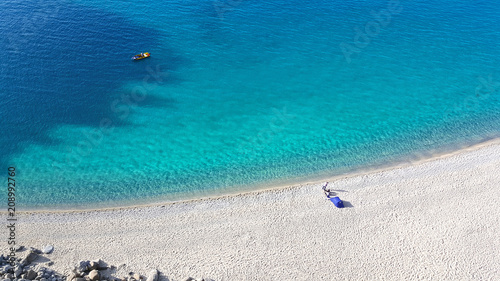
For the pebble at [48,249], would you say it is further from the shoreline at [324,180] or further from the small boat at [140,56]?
the small boat at [140,56]

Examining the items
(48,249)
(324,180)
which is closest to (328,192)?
(324,180)

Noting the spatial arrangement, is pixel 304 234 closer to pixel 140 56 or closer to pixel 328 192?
pixel 328 192

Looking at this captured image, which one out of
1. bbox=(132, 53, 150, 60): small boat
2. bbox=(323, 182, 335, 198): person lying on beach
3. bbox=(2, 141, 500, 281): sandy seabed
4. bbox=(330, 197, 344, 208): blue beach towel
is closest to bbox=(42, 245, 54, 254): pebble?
bbox=(2, 141, 500, 281): sandy seabed

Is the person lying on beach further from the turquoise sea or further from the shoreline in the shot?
the turquoise sea

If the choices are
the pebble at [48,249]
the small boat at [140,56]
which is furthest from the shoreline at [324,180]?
the small boat at [140,56]

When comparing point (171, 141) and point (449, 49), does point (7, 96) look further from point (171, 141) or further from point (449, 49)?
point (449, 49)
